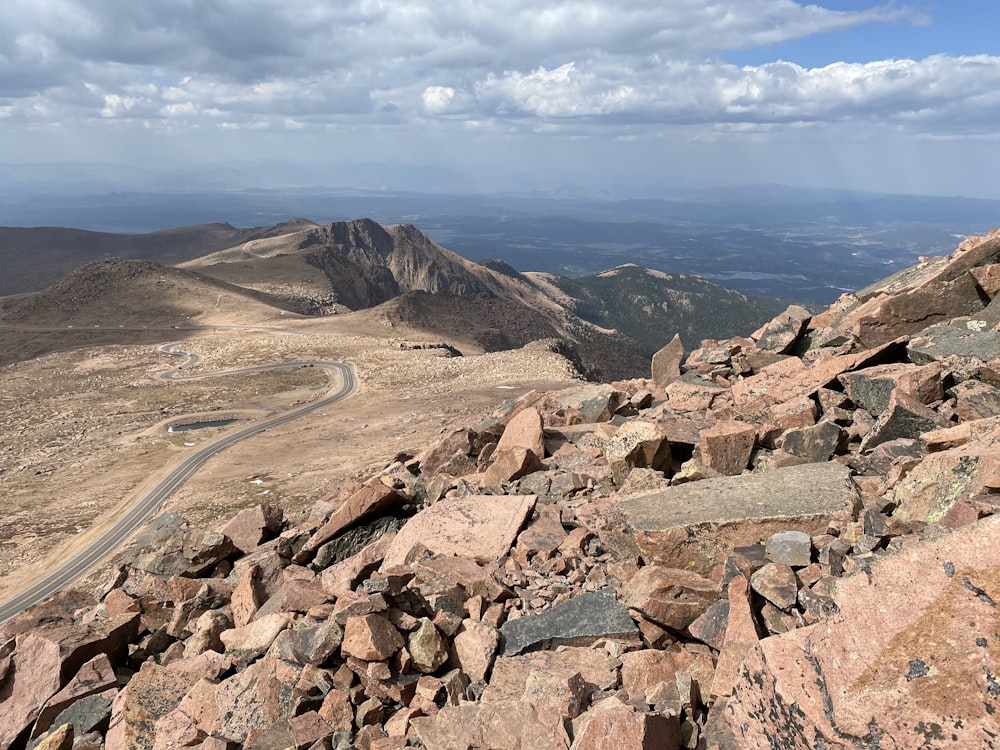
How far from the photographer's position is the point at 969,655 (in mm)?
4770

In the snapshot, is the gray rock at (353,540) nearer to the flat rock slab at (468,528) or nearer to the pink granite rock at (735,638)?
the flat rock slab at (468,528)

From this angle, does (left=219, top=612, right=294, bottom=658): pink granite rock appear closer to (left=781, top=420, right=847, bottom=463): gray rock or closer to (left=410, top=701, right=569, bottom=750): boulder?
(left=410, top=701, right=569, bottom=750): boulder

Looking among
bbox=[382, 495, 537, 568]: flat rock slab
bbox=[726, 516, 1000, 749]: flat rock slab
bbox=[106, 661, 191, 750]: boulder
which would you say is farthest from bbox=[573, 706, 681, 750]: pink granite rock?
bbox=[106, 661, 191, 750]: boulder

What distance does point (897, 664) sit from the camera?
16.6 ft

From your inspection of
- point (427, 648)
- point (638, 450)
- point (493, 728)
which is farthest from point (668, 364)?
point (493, 728)

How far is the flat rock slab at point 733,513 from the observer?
9.16 metres

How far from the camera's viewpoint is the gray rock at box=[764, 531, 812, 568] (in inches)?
314

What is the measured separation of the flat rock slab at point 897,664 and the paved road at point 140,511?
3203 centimetres

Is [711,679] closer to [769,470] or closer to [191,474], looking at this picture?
[769,470]

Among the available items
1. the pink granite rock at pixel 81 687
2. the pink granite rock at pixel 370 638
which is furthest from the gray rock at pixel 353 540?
the pink granite rock at pixel 370 638

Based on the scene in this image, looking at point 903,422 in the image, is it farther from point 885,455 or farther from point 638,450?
point 638,450

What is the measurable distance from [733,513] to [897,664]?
4456mm

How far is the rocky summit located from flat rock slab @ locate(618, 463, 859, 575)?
4 cm

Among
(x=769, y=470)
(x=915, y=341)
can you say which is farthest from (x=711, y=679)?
(x=915, y=341)
